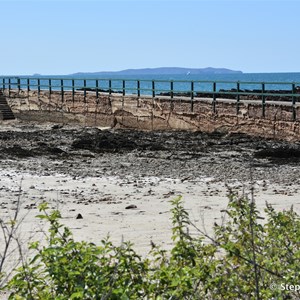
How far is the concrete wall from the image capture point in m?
26.0

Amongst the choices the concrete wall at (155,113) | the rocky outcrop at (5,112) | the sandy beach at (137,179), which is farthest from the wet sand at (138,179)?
the rocky outcrop at (5,112)

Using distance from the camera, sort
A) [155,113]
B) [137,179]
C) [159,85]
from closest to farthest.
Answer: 1. [137,179]
2. [155,113]
3. [159,85]

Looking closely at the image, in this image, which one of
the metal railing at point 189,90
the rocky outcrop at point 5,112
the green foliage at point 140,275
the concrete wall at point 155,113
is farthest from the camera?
the rocky outcrop at point 5,112

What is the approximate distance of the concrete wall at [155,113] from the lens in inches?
1025

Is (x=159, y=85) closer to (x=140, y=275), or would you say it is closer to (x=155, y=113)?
(x=155, y=113)

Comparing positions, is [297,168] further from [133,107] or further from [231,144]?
[133,107]

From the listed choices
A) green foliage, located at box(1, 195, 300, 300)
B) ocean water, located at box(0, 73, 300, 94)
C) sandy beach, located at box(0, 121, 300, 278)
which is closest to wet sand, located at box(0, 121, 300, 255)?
sandy beach, located at box(0, 121, 300, 278)

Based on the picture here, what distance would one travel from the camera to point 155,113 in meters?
31.9

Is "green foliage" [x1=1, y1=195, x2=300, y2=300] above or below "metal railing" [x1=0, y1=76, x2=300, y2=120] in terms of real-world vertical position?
above

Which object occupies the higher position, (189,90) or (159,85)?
(189,90)

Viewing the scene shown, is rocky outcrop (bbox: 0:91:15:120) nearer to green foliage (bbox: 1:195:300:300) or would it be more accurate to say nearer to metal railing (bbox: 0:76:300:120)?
metal railing (bbox: 0:76:300:120)

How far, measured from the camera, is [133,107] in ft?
109

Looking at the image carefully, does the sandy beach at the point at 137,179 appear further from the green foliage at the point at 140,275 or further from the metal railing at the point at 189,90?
the metal railing at the point at 189,90

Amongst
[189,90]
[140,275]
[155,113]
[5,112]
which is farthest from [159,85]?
[140,275]
